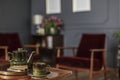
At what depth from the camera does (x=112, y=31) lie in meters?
4.64

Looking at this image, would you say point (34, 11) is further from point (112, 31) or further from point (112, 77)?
point (112, 77)

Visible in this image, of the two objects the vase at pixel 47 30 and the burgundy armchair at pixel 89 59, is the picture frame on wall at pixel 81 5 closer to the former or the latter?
the vase at pixel 47 30

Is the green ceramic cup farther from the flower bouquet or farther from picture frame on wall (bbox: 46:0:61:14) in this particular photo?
picture frame on wall (bbox: 46:0:61:14)

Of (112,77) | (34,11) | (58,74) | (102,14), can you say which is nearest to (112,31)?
(102,14)

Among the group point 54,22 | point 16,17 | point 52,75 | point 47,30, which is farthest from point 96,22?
point 52,75

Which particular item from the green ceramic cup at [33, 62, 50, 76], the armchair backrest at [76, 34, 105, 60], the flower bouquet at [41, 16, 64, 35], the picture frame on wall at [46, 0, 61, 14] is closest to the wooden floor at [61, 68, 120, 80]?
the armchair backrest at [76, 34, 105, 60]

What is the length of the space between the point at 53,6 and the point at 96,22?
1.32m

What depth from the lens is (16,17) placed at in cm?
577

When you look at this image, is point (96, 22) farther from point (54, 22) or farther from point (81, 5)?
point (54, 22)

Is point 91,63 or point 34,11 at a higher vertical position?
point 34,11

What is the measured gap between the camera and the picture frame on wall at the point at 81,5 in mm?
5012

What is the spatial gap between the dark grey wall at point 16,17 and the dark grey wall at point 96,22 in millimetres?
1041

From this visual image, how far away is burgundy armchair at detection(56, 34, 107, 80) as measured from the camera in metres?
3.17

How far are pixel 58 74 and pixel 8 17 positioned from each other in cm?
400
